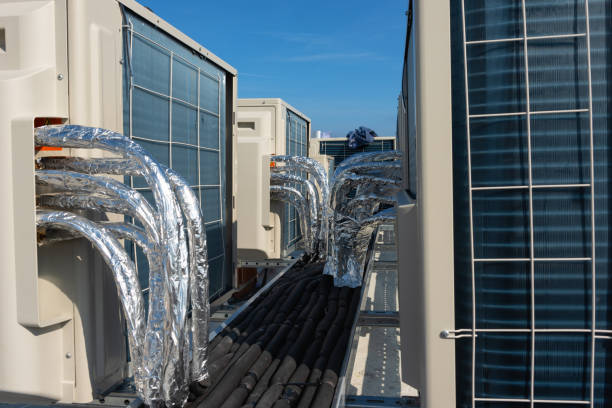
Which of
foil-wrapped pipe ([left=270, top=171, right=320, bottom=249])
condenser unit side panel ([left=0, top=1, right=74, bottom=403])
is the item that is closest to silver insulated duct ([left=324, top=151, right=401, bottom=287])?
foil-wrapped pipe ([left=270, top=171, right=320, bottom=249])

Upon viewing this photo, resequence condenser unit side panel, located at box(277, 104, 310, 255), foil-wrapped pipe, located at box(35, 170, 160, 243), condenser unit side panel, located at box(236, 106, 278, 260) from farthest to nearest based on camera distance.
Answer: condenser unit side panel, located at box(277, 104, 310, 255), condenser unit side panel, located at box(236, 106, 278, 260), foil-wrapped pipe, located at box(35, 170, 160, 243)

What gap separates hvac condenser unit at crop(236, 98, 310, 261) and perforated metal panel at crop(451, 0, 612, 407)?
3981 mm

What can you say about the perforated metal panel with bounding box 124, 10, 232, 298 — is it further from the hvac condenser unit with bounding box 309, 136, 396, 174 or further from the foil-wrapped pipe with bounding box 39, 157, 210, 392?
the hvac condenser unit with bounding box 309, 136, 396, 174

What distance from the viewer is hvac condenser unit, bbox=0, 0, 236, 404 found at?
1898 mm

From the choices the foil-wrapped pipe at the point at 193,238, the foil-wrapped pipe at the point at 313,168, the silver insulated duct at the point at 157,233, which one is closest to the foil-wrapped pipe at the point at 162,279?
the silver insulated duct at the point at 157,233

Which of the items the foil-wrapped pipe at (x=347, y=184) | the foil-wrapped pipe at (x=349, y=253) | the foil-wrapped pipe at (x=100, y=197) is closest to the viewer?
the foil-wrapped pipe at (x=100, y=197)

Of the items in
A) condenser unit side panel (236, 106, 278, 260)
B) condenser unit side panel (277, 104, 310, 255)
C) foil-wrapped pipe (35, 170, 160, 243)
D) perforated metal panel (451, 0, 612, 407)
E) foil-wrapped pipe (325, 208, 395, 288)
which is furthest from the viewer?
condenser unit side panel (277, 104, 310, 255)

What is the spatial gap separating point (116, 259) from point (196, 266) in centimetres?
36

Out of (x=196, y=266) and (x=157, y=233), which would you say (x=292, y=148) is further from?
(x=157, y=233)

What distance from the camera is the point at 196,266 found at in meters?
2.19

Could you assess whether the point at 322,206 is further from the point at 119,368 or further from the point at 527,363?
the point at 527,363

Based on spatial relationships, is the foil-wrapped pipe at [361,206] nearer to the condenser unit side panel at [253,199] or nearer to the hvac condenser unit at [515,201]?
the condenser unit side panel at [253,199]

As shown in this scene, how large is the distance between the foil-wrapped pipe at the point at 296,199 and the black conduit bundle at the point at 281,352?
2.44m

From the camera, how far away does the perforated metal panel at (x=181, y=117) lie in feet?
8.79
